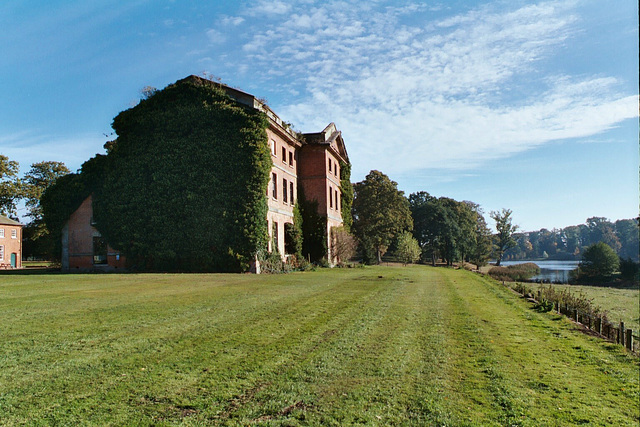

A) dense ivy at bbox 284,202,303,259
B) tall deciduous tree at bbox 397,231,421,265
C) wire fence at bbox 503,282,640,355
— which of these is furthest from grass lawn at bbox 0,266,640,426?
tall deciduous tree at bbox 397,231,421,265

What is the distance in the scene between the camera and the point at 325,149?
3500cm

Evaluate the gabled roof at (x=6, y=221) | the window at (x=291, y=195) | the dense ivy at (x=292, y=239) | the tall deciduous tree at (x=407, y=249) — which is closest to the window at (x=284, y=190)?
the window at (x=291, y=195)

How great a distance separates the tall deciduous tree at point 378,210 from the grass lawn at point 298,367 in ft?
139

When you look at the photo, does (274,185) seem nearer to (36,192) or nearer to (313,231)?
(313,231)

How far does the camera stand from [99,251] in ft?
93.4

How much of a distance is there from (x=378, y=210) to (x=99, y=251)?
3330 cm

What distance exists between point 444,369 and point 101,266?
26392 mm

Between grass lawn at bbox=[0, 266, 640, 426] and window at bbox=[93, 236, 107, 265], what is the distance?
18437 millimetres

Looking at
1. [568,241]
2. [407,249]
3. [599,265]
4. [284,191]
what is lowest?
[599,265]

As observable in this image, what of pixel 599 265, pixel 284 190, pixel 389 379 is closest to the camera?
pixel 389 379

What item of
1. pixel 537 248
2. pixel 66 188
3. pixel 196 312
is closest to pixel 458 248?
pixel 537 248

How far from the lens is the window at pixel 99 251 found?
28.3 m

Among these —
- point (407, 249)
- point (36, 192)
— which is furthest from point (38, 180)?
point (407, 249)

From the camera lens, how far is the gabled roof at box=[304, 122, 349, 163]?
34.9 metres
